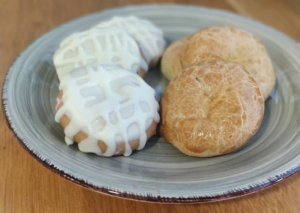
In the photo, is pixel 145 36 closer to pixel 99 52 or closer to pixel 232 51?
pixel 99 52

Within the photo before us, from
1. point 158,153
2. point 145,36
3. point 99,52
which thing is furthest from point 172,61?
point 158,153

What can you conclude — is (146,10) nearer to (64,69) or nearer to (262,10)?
(64,69)

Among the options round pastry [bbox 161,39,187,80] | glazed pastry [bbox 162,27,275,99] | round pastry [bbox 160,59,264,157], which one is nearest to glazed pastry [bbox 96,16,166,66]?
round pastry [bbox 161,39,187,80]

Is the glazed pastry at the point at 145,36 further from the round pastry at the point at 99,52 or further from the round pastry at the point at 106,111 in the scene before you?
the round pastry at the point at 106,111

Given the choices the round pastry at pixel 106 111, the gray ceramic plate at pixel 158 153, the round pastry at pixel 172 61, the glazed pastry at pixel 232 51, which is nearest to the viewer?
the gray ceramic plate at pixel 158 153

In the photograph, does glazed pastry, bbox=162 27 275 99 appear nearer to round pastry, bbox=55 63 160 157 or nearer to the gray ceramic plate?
the gray ceramic plate

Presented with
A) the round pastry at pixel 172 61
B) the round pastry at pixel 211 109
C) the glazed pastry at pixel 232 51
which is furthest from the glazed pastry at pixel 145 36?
the round pastry at pixel 211 109
